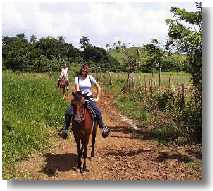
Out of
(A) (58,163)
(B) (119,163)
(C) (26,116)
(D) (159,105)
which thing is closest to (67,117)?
(A) (58,163)

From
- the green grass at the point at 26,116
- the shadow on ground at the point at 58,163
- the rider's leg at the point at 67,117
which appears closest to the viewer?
the rider's leg at the point at 67,117

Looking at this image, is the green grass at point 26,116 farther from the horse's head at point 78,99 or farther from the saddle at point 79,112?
the horse's head at point 78,99

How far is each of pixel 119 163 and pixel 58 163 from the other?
38.2 inches

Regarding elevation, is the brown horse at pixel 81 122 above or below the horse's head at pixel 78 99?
below

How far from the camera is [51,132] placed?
1145 centimetres

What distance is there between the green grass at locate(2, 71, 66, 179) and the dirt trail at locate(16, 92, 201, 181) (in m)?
0.20

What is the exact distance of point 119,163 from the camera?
1003cm

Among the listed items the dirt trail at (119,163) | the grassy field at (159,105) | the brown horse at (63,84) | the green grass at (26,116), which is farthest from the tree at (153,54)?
the brown horse at (63,84)

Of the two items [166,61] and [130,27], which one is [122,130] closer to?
[166,61]

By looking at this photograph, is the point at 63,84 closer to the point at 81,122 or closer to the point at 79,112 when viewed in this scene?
the point at 81,122

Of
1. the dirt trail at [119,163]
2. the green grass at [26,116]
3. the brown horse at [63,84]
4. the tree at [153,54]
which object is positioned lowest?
the dirt trail at [119,163]

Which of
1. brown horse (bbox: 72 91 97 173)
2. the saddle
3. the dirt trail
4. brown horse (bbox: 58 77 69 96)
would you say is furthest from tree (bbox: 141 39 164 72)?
brown horse (bbox: 58 77 69 96)

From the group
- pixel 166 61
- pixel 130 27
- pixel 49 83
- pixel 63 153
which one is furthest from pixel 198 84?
pixel 49 83

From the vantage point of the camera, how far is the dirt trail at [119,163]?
9391mm
